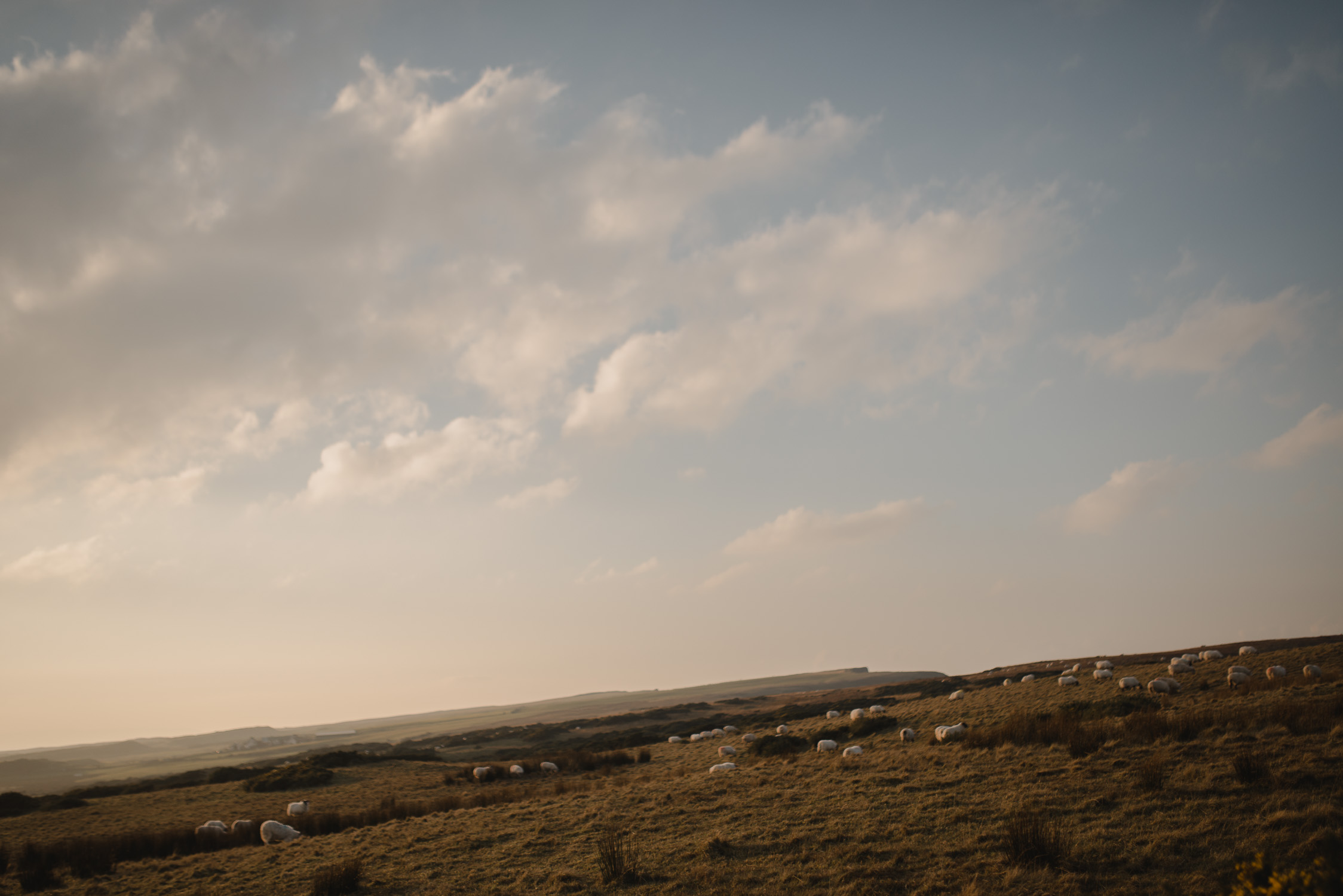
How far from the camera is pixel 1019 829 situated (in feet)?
31.3

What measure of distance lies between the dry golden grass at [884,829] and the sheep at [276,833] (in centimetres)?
95

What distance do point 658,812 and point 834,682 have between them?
182548 mm

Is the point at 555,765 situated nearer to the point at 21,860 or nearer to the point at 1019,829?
the point at 21,860

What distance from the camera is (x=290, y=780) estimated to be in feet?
116

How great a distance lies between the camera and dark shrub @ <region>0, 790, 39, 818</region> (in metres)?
31.9

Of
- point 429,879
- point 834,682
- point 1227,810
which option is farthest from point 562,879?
point 834,682

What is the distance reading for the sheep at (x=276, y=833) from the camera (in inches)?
773

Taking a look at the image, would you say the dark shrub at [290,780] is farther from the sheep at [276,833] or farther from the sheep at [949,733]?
the sheep at [949,733]

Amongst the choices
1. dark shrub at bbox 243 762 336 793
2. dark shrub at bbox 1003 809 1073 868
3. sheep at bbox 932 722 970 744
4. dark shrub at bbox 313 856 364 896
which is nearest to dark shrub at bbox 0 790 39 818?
dark shrub at bbox 243 762 336 793

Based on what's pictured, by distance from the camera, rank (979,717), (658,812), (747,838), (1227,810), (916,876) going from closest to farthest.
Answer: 1. (916,876)
2. (1227,810)
3. (747,838)
4. (658,812)
5. (979,717)

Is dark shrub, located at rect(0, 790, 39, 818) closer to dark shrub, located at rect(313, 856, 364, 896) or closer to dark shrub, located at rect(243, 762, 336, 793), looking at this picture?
dark shrub, located at rect(243, 762, 336, 793)

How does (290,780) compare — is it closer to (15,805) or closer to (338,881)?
(15,805)

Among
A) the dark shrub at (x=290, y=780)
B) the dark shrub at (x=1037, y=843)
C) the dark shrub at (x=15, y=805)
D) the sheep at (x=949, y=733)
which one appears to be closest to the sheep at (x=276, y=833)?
the dark shrub at (x=290, y=780)

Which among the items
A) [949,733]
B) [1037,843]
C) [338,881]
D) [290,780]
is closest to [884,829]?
[1037,843]
